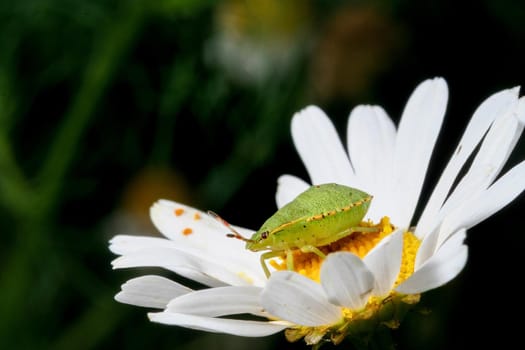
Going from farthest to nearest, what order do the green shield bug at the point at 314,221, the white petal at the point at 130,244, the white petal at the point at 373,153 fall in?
the white petal at the point at 373,153, the white petal at the point at 130,244, the green shield bug at the point at 314,221

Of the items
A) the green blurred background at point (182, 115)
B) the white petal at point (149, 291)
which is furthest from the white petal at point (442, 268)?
the green blurred background at point (182, 115)

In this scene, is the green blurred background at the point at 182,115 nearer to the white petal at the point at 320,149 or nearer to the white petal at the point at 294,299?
the white petal at the point at 320,149

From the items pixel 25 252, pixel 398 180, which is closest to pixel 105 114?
pixel 25 252

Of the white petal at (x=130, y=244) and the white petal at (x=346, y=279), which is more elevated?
the white petal at (x=130, y=244)

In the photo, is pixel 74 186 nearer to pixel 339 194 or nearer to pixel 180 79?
pixel 180 79

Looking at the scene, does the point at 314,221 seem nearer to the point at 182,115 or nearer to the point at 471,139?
the point at 471,139

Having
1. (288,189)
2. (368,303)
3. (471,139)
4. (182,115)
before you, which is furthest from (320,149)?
(182,115)

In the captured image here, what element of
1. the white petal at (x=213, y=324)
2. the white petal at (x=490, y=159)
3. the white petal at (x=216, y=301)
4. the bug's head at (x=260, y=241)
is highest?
the bug's head at (x=260, y=241)
